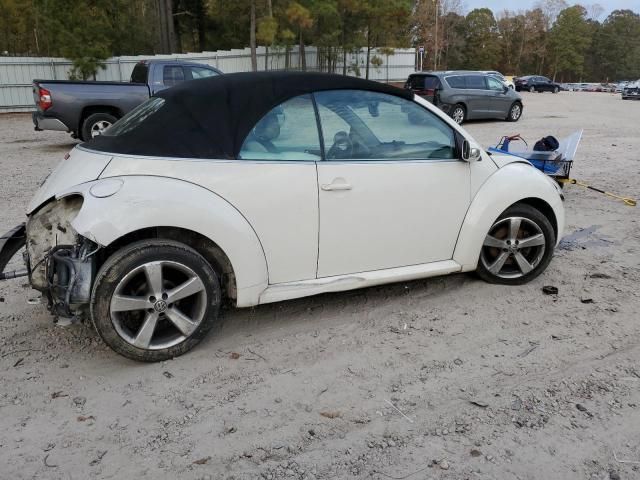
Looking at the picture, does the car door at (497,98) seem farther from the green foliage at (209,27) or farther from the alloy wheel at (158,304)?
the alloy wheel at (158,304)

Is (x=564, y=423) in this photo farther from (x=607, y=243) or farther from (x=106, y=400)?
(x=607, y=243)

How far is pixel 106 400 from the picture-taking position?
3020 mm

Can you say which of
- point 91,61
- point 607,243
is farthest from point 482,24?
point 607,243

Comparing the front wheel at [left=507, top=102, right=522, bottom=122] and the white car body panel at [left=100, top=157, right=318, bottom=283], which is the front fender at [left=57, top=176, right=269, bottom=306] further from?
the front wheel at [left=507, top=102, right=522, bottom=122]

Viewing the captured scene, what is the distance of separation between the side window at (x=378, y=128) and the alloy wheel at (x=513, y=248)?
30.4 inches

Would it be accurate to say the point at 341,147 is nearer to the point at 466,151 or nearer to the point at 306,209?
the point at 306,209

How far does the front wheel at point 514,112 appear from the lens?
18.6m

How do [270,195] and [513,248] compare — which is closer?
[270,195]

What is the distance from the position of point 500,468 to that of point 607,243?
12.6 feet

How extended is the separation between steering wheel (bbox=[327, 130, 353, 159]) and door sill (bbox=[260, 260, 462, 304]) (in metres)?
0.82

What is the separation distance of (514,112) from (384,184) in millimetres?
16738

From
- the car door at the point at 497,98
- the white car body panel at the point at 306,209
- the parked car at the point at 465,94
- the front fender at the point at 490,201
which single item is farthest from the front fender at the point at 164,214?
the car door at the point at 497,98

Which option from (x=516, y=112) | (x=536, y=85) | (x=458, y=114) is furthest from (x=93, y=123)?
(x=536, y=85)

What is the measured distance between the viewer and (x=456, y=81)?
17594mm
